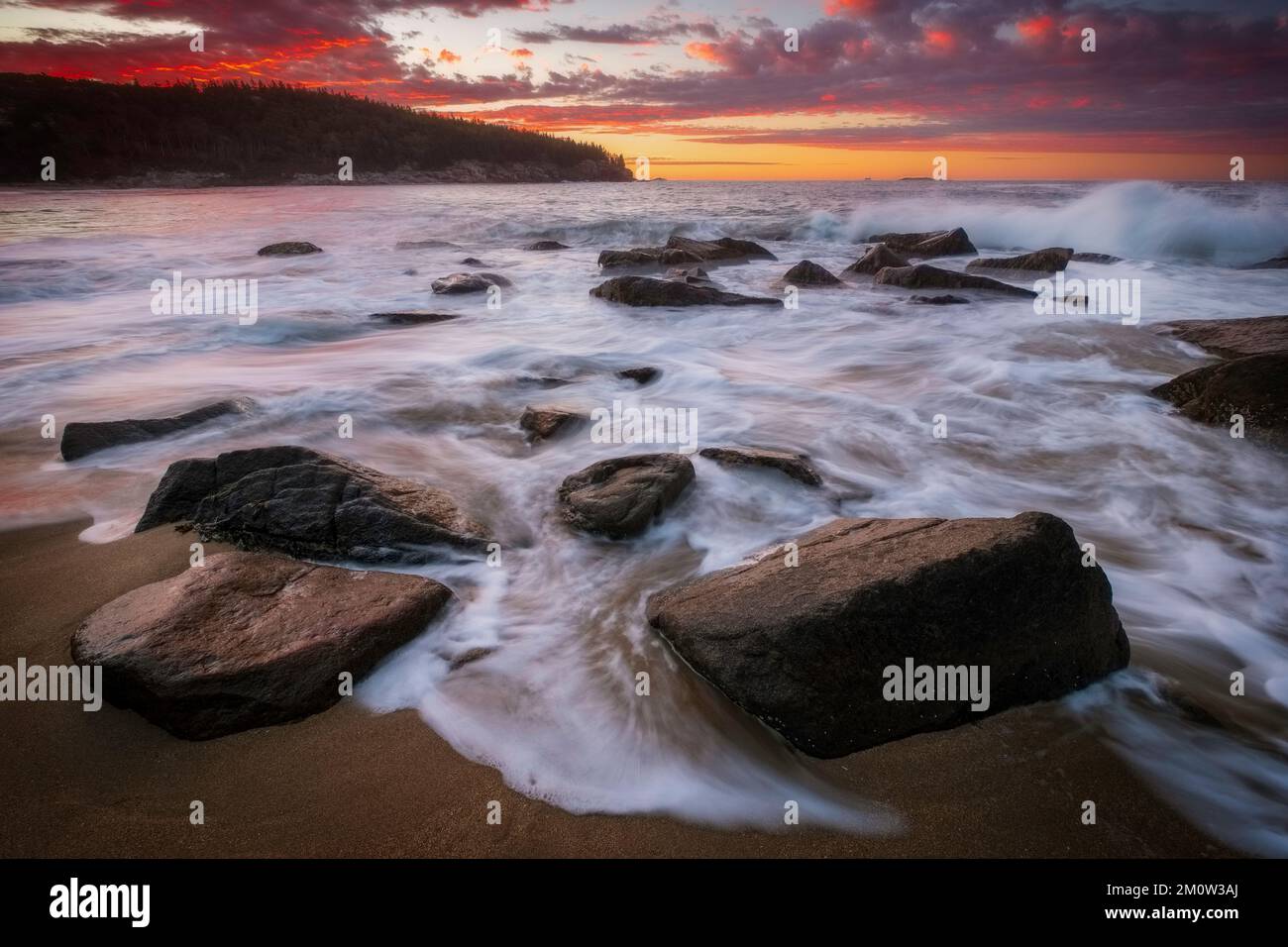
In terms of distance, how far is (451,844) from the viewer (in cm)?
202

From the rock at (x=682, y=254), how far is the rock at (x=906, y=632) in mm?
14494

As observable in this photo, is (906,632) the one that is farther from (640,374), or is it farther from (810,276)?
(810,276)

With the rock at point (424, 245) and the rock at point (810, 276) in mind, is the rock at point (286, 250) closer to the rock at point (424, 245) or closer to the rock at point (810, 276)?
the rock at point (424, 245)

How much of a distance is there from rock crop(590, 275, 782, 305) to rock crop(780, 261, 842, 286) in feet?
7.80

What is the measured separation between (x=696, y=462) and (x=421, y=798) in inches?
124

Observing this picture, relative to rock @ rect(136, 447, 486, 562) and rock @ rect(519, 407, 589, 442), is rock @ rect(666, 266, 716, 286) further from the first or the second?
rock @ rect(136, 447, 486, 562)

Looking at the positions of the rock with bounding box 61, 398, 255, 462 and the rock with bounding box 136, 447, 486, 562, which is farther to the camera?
the rock with bounding box 61, 398, 255, 462

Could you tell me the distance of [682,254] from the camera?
16.5m

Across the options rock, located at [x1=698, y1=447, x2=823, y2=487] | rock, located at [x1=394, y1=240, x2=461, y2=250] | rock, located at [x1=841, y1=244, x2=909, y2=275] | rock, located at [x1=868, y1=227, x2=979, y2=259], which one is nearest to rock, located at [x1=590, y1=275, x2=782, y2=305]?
rock, located at [x1=841, y1=244, x2=909, y2=275]

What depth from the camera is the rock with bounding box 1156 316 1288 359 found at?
7078 millimetres

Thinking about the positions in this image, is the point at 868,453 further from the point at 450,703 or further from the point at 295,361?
the point at 295,361

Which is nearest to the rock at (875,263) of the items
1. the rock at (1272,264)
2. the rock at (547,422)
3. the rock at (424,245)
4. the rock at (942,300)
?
the rock at (942,300)

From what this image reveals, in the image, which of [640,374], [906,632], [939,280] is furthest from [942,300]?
[906,632]
